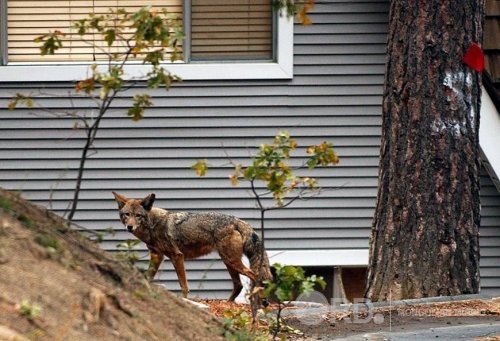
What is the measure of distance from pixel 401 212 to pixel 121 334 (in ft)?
15.9

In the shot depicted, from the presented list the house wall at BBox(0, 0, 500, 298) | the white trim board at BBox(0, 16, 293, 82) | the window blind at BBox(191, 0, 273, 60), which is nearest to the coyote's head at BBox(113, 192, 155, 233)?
the house wall at BBox(0, 0, 500, 298)

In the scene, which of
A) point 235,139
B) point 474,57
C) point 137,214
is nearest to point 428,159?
point 474,57

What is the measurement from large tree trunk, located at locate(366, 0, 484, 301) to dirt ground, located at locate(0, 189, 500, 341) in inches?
143

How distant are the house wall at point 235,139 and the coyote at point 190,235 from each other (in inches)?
87.1

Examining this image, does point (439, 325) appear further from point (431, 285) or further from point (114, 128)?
point (114, 128)

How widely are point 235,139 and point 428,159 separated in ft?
11.3

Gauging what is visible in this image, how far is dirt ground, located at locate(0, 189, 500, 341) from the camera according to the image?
4734mm

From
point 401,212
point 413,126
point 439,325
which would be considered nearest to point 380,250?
point 401,212

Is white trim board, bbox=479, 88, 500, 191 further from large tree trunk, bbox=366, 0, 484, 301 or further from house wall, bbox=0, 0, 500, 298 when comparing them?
large tree trunk, bbox=366, 0, 484, 301

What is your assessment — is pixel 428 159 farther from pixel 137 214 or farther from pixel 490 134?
pixel 490 134

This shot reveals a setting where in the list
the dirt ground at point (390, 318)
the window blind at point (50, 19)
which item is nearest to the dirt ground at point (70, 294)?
the dirt ground at point (390, 318)

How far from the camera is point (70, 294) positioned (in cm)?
502

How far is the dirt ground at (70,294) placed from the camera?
4.73 m

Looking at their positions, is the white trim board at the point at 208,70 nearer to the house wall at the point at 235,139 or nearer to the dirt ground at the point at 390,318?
the house wall at the point at 235,139
